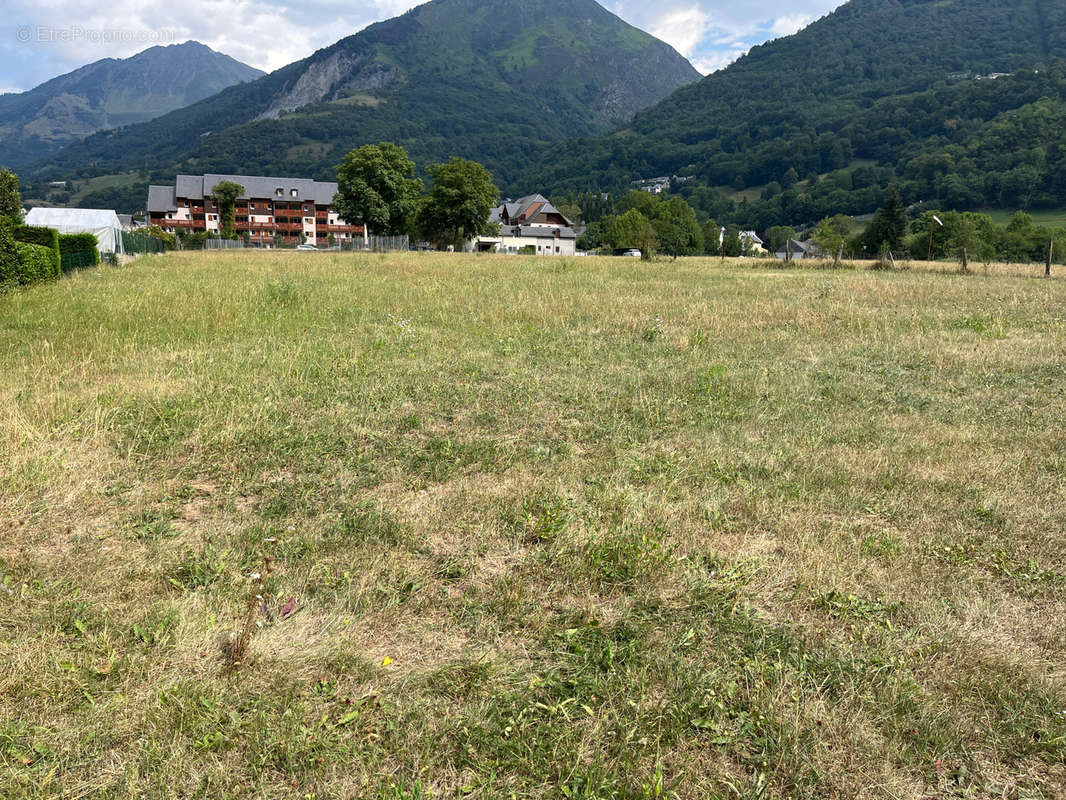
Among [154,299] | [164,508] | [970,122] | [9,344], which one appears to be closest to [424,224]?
[154,299]

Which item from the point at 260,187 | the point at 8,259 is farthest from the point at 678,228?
the point at 8,259

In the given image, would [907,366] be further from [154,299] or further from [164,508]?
[154,299]

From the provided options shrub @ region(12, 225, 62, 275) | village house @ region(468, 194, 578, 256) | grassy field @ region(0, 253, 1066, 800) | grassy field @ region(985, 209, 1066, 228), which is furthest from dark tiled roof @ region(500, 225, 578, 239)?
grassy field @ region(0, 253, 1066, 800)

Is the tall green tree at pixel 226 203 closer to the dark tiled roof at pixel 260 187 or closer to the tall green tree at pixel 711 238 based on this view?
the dark tiled roof at pixel 260 187

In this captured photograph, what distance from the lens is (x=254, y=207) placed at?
4884 inches

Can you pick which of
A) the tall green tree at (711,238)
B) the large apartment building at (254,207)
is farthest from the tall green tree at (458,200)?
the tall green tree at (711,238)

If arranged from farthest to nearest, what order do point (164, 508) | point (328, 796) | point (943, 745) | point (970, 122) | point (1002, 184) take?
point (970, 122) → point (1002, 184) → point (164, 508) → point (943, 745) → point (328, 796)

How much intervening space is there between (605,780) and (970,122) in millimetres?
194321

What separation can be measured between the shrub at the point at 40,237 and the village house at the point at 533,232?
69.7 metres

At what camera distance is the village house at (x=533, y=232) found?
96.3 metres

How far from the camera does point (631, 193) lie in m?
122

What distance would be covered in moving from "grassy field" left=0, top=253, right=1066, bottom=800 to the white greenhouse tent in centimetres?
3838

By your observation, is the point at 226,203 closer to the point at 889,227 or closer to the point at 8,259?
the point at 8,259

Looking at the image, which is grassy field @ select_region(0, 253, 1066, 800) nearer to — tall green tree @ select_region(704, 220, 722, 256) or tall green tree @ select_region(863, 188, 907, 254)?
tall green tree @ select_region(863, 188, 907, 254)
